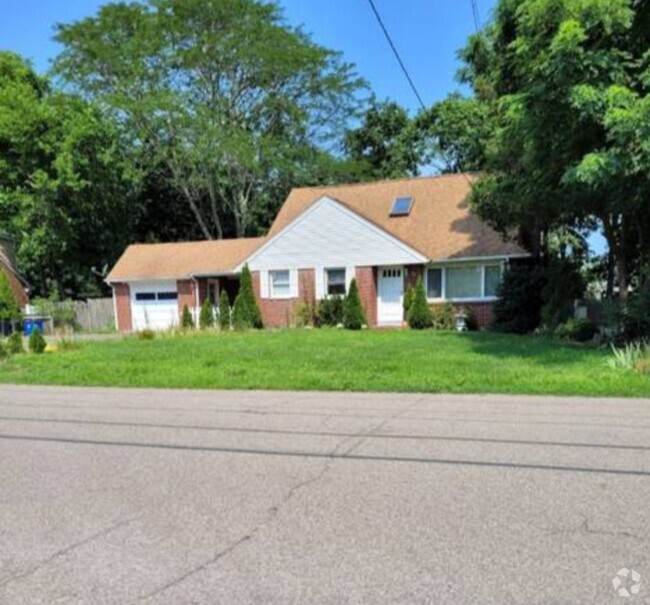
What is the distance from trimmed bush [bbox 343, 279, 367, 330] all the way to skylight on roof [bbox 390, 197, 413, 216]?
4.62 m

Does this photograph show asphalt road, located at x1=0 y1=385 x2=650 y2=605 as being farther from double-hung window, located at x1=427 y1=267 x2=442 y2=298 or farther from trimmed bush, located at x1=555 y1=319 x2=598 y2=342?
double-hung window, located at x1=427 y1=267 x2=442 y2=298

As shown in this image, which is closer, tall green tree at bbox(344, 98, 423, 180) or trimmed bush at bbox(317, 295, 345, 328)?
trimmed bush at bbox(317, 295, 345, 328)

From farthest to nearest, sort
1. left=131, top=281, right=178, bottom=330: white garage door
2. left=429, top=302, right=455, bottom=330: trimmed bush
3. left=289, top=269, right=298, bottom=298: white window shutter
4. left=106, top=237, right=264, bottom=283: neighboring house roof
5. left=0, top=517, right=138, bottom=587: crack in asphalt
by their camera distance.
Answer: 1. left=131, top=281, right=178, bottom=330: white garage door
2. left=106, top=237, right=264, bottom=283: neighboring house roof
3. left=289, top=269, right=298, bottom=298: white window shutter
4. left=429, top=302, right=455, bottom=330: trimmed bush
5. left=0, top=517, right=138, bottom=587: crack in asphalt

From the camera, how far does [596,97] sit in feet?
38.5

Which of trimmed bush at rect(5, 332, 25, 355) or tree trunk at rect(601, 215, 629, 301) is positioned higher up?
tree trunk at rect(601, 215, 629, 301)

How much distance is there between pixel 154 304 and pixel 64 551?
2703cm

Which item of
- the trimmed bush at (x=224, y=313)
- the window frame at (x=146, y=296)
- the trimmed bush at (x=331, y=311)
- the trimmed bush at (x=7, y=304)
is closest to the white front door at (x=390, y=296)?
the trimmed bush at (x=331, y=311)

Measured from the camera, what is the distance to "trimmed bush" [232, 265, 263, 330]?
81.7ft

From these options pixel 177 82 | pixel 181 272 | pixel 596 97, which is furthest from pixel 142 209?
pixel 596 97

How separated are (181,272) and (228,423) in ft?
71.7

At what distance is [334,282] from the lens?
25391mm

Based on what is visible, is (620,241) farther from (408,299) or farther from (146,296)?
(146,296)

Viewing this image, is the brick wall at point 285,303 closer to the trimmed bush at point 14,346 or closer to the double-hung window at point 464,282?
the double-hung window at point 464,282

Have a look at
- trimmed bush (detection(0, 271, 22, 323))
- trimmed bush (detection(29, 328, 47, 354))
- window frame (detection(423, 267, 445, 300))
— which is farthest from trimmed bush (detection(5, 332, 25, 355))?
window frame (detection(423, 267, 445, 300))
